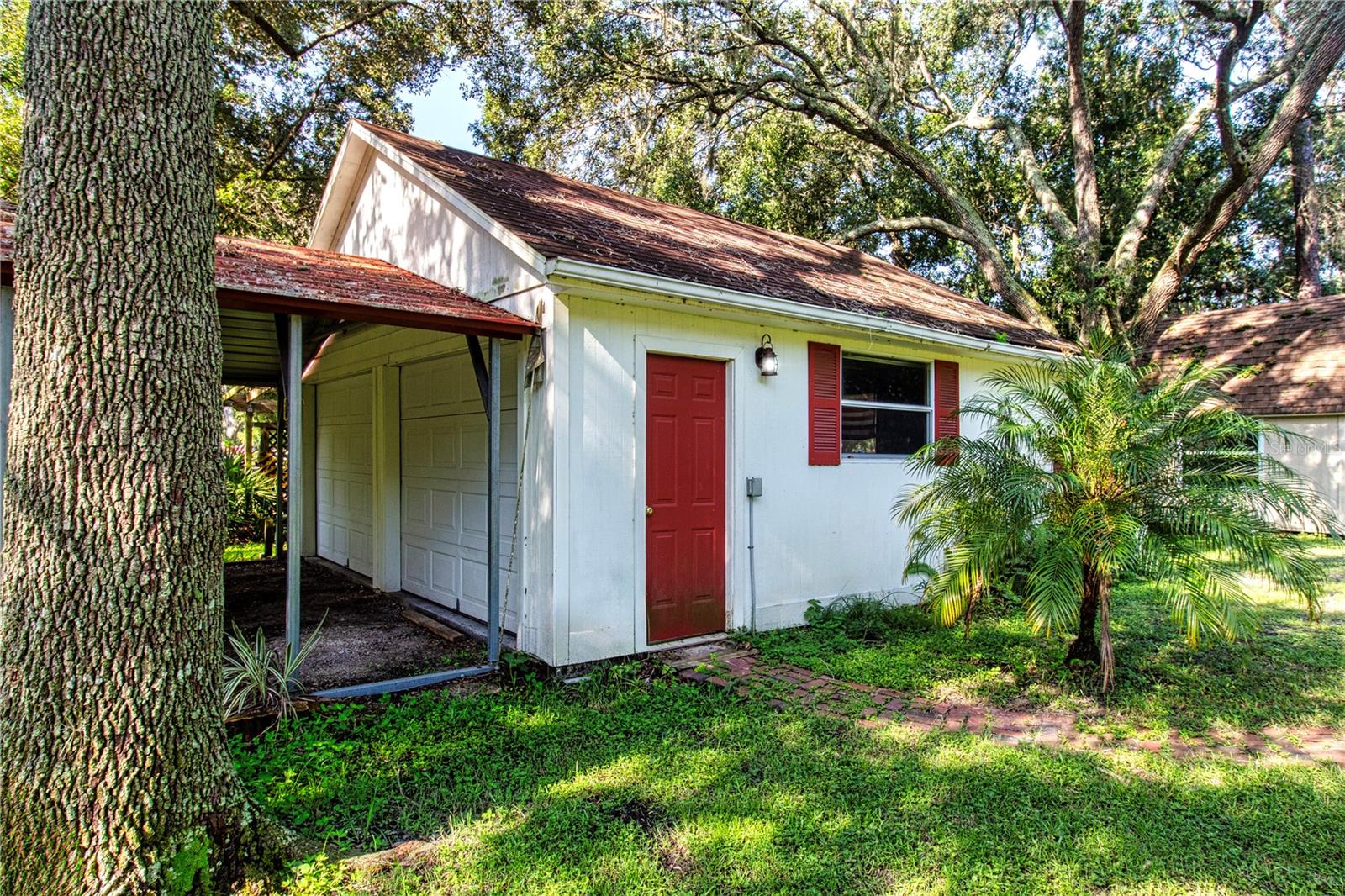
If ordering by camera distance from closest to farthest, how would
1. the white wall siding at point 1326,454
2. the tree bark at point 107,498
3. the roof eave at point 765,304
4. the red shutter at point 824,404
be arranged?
the tree bark at point 107,498
the roof eave at point 765,304
the red shutter at point 824,404
the white wall siding at point 1326,454

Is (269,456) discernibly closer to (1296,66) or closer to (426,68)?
(426,68)

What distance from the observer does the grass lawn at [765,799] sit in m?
2.75

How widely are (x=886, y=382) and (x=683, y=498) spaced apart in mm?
2887

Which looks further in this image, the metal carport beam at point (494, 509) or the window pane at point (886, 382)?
the window pane at point (886, 382)

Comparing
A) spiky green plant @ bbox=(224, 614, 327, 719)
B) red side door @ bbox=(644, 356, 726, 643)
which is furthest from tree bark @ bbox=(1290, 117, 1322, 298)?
spiky green plant @ bbox=(224, 614, 327, 719)

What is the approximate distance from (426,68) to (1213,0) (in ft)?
47.8

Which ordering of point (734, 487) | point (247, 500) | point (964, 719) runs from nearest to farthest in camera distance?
1. point (964, 719)
2. point (734, 487)
3. point (247, 500)

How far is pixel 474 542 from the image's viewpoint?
6.41 meters

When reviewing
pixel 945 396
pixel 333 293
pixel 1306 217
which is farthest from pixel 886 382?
pixel 1306 217

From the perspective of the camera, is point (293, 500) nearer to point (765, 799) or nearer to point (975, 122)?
point (765, 799)

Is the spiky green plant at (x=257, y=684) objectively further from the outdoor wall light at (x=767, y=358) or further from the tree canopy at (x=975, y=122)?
the tree canopy at (x=975, y=122)

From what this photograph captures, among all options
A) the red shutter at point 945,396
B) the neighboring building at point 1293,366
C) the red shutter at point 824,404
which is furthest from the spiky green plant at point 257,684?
the neighboring building at point 1293,366

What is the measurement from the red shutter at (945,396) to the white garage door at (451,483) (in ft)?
15.1

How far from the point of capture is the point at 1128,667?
5145 millimetres
